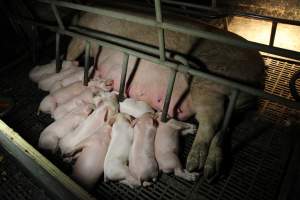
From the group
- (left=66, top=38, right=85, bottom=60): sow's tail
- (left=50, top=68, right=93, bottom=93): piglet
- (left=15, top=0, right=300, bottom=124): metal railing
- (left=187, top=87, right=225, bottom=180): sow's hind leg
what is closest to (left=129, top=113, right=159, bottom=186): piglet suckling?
(left=15, top=0, right=300, bottom=124): metal railing

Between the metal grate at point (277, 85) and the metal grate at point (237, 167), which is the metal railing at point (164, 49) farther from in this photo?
the metal grate at point (277, 85)

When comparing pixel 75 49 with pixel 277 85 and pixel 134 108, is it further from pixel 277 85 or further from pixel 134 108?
pixel 277 85

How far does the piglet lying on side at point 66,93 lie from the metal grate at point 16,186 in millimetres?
654

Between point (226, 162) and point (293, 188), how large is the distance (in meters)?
0.57

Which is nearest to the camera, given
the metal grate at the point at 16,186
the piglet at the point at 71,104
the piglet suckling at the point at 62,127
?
the metal grate at the point at 16,186

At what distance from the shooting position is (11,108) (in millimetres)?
3354

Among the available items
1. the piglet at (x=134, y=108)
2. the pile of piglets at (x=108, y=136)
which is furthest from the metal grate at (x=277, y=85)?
the piglet at (x=134, y=108)

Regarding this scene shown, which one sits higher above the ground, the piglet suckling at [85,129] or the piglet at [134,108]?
the piglet at [134,108]

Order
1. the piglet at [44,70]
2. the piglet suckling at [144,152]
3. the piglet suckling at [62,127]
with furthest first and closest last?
the piglet at [44,70]
the piglet suckling at [62,127]
the piglet suckling at [144,152]

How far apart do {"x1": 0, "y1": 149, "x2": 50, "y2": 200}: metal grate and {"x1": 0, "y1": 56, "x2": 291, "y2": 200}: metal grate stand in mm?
302

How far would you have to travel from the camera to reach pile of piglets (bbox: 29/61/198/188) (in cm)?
246

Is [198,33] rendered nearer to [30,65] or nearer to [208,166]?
[208,166]

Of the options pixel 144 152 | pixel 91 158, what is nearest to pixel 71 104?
pixel 91 158

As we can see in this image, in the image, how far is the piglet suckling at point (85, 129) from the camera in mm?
2680
